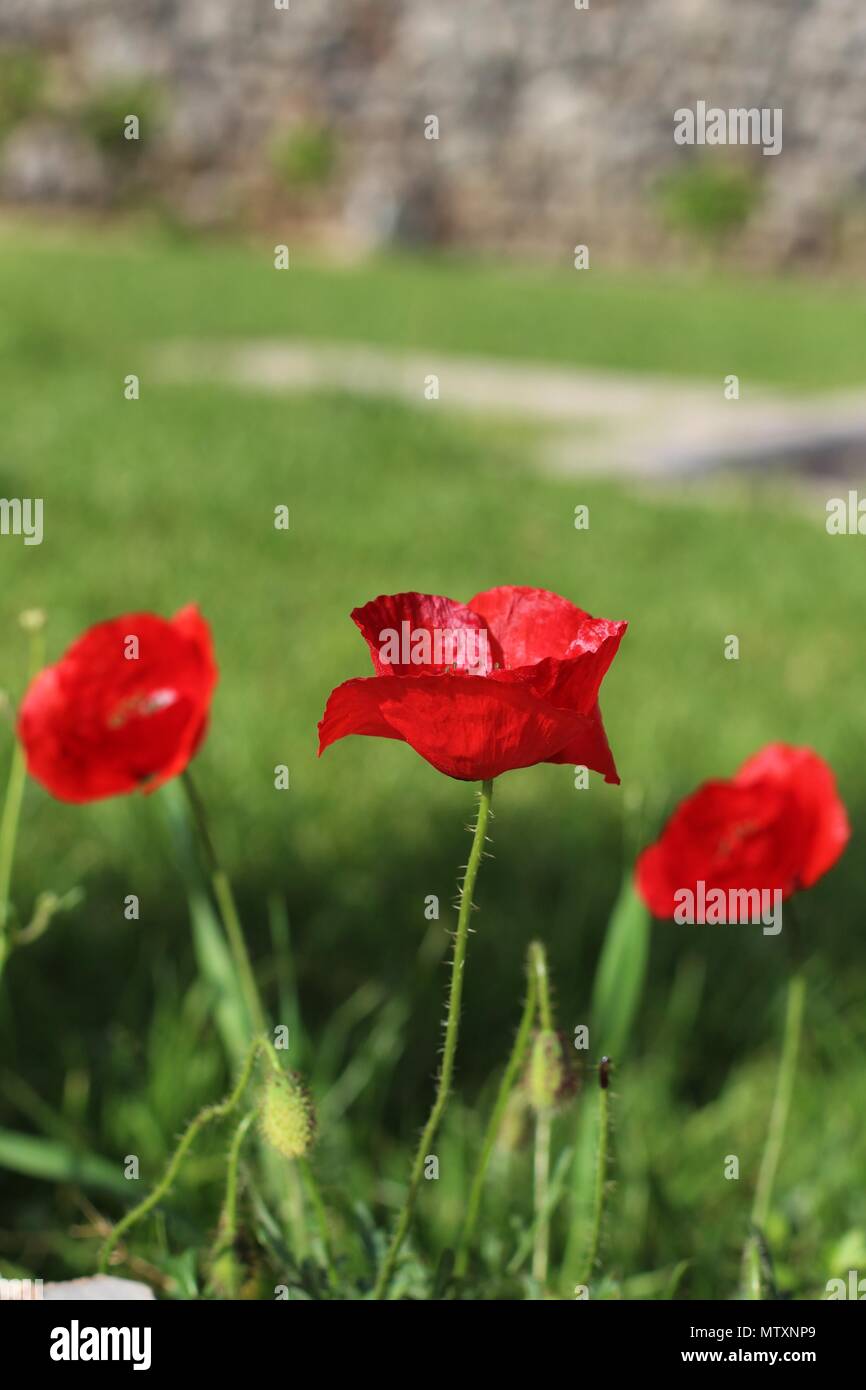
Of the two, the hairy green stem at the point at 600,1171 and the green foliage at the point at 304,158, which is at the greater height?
the green foliage at the point at 304,158

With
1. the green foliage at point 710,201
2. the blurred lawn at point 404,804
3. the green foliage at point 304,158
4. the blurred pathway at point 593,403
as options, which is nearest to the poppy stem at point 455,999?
the blurred lawn at point 404,804

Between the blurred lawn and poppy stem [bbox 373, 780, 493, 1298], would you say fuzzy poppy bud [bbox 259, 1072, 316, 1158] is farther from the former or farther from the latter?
the blurred lawn

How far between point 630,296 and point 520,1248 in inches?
507

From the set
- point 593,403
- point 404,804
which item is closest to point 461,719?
point 404,804

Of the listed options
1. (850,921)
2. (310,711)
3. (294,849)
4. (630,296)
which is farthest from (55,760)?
(630,296)

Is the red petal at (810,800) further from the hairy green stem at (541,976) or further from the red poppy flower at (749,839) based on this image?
the hairy green stem at (541,976)

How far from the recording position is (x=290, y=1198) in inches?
36.7

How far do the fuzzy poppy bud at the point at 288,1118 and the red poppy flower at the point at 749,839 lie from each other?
0.90 feet

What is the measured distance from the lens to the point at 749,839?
0.84 metres

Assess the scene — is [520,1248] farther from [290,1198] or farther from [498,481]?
[498,481]

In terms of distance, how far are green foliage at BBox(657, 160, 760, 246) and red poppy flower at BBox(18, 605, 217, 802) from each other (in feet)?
64.3

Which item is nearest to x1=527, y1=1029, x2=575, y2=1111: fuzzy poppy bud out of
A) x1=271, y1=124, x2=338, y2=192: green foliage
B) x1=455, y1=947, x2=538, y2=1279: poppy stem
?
x1=455, y1=947, x2=538, y2=1279: poppy stem

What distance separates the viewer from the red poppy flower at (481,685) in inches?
20.7

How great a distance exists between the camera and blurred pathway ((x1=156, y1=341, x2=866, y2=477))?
5230 millimetres
